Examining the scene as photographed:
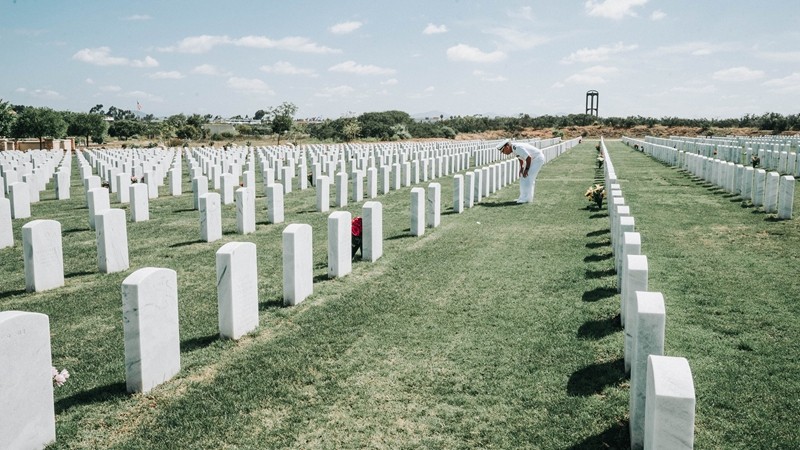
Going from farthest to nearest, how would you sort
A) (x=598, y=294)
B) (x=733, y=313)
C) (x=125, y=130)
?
(x=125, y=130)
(x=598, y=294)
(x=733, y=313)

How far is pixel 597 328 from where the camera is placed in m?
5.90

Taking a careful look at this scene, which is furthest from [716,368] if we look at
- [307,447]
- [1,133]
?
[1,133]

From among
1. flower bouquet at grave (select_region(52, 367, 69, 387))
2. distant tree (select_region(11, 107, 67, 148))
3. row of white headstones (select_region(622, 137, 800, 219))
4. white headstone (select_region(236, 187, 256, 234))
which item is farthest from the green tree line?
flower bouquet at grave (select_region(52, 367, 69, 387))

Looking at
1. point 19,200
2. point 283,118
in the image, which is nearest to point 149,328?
point 19,200

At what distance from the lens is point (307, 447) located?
3795 mm

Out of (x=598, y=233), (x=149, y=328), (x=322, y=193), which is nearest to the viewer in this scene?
(x=149, y=328)

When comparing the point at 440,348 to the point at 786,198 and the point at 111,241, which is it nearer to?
the point at 111,241

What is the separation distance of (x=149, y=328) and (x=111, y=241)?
14.8ft

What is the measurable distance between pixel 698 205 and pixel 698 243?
5.27m

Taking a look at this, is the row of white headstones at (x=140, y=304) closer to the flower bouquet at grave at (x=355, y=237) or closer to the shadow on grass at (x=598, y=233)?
the flower bouquet at grave at (x=355, y=237)

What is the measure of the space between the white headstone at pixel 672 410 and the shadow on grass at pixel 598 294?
4163mm

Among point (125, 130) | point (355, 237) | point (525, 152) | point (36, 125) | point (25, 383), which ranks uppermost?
point (125, 130)

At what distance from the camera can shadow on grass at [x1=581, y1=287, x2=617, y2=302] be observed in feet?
22.8

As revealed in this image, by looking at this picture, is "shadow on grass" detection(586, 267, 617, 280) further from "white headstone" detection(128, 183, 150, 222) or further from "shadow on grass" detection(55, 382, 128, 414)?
"white headstone" detection(128, 183, 150, 222)
